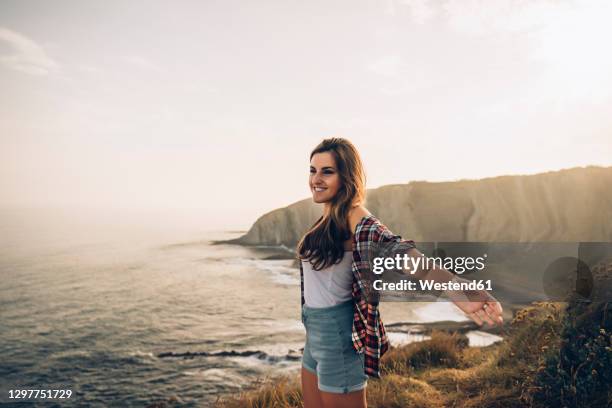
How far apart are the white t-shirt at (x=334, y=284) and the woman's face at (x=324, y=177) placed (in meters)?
0.33

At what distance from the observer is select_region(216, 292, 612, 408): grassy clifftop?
11.0 ft

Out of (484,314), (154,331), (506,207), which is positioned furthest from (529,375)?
(506,207)

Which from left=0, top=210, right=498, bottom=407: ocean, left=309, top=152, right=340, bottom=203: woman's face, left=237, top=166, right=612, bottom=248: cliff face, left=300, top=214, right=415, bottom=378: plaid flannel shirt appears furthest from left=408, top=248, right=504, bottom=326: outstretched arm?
left=237, top=166, right=612, bottom=248: cliff face

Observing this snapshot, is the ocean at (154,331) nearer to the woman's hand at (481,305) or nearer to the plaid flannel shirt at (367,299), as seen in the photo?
the plaid flannel shirt at (367,299)

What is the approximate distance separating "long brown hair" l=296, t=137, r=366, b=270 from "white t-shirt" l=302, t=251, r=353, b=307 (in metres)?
0.05

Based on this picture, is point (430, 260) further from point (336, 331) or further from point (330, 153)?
point (330, 153)

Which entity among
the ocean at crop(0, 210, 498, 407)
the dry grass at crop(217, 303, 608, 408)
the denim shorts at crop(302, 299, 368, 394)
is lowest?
the ocean at crop(0, 210, 498, 407)

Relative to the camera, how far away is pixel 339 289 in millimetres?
2018

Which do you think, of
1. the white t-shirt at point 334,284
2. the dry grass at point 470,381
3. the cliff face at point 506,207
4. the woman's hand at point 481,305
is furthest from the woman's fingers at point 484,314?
the cliff face at point 506,207

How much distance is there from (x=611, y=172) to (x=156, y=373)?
25.8 meters

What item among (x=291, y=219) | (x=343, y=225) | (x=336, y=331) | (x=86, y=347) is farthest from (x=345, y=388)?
(x=291, y=219)

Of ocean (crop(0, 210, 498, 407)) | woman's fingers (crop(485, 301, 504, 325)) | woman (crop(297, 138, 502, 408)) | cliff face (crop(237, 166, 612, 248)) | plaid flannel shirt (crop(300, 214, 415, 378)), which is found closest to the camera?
woman's fingers (crop(485, 301, 504, 325))

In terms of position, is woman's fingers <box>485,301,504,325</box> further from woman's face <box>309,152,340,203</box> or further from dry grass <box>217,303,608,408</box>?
dry grass <box>217,303,608,408</box>

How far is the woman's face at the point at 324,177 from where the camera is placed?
2.07 meters
